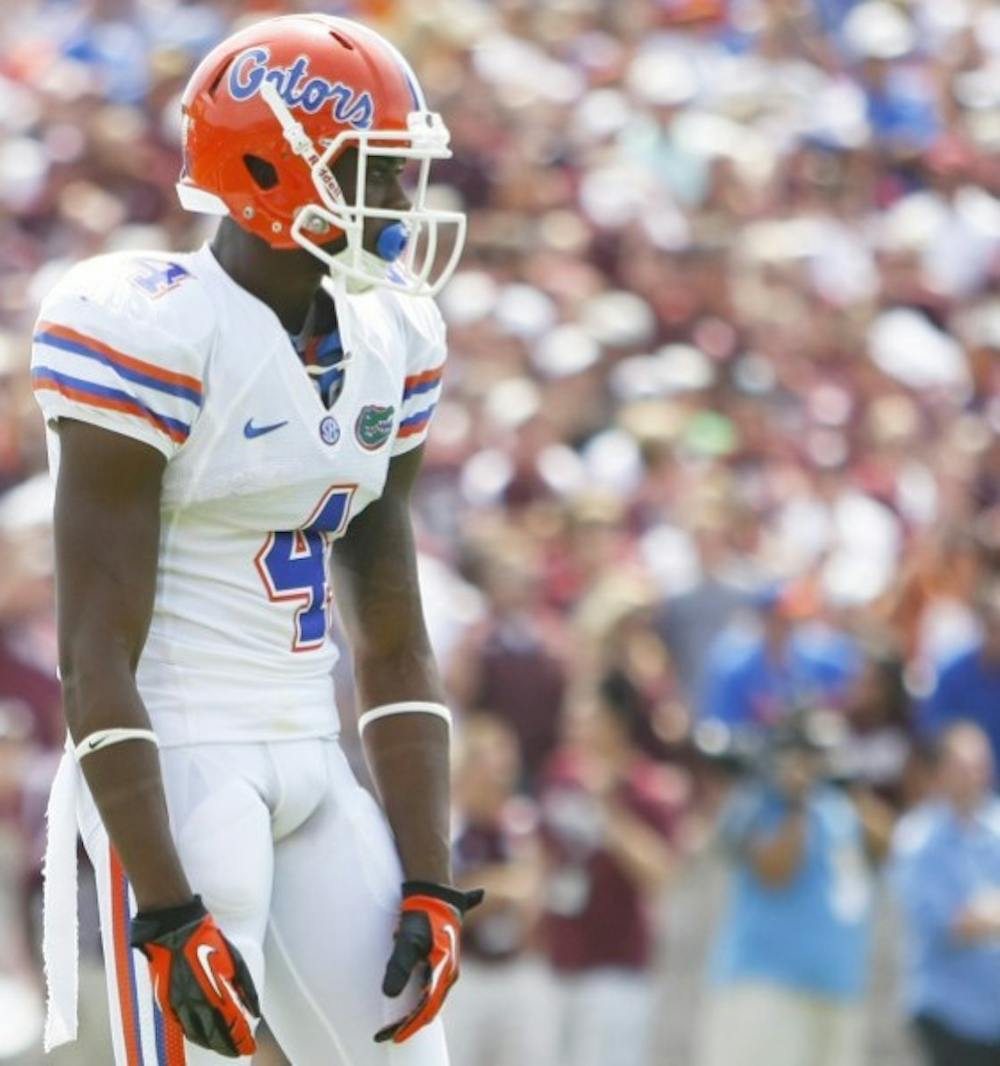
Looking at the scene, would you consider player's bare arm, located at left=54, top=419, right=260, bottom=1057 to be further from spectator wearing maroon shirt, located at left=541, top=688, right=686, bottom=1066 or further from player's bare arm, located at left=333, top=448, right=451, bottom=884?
spectator wearing maroon shirt, located at left=541, top=688, right=686, bottom=1066

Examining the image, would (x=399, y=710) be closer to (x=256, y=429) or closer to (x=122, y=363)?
(x=256, y=429)

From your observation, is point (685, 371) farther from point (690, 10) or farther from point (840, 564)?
point (690, 10)

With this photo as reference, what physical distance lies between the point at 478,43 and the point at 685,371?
8.28 ft

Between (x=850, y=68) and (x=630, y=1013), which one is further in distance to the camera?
(x=850, y=68)

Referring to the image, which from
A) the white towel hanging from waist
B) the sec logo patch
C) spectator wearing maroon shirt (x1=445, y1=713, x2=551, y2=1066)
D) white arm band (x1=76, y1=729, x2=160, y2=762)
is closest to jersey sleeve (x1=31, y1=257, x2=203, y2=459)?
the sec logo patch

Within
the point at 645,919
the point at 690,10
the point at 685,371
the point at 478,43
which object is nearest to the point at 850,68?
the point at 690,10

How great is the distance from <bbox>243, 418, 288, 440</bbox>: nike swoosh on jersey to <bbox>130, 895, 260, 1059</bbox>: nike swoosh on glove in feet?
2.00

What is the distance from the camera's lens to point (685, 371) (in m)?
9.72

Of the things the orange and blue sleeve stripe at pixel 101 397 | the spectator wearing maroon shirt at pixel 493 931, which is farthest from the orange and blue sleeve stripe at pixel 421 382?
the spectator wearing maroon shirt at pixel 493 931

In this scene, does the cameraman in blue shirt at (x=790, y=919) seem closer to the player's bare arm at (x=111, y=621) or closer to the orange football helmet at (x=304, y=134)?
the orange football helmet at (x=304, y=134)

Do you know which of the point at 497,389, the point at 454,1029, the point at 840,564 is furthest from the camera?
the point at 497,389

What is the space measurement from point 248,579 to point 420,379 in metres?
0.43

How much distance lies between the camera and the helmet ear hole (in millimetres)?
3688

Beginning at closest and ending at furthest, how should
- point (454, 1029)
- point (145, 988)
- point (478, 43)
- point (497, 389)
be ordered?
point (145, 988) → point (454, 1029) → point (497, 389) → point (478, 43)
